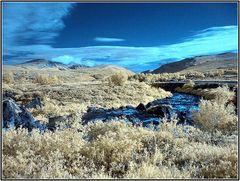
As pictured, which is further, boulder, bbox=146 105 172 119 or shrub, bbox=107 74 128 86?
shrub, bbox=107 74 128 86

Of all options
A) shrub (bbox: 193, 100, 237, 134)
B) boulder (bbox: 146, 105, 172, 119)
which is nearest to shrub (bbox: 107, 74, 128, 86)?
boulder (bbox: 146, 105, 172, 119)

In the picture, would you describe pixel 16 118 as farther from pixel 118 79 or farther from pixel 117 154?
pixel 118 79

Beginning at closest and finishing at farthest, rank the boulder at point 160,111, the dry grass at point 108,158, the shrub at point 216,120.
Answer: the dry grass at point 108,158, the shrub at point 216,120, the boulder at point 160,111

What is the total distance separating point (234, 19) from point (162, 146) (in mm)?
3277

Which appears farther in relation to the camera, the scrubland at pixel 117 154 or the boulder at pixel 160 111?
the boulder at pixel 160 111

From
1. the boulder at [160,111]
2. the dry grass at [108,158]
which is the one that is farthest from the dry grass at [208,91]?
the dry grass at [108,158]

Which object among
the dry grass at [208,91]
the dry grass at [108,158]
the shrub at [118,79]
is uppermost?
the shrub at [118,79]

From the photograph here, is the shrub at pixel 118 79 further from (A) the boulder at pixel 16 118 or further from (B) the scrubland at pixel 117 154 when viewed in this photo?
(B) the scrubland at pixel 117 154

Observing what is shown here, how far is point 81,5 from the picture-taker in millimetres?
8219

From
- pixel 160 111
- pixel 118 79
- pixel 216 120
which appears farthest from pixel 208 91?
pixel 216 120

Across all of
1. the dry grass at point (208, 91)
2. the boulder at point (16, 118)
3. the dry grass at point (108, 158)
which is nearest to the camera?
the dry grass at point (108, 158)

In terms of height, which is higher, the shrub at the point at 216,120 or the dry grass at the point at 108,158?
the shrub at the point at 216,120

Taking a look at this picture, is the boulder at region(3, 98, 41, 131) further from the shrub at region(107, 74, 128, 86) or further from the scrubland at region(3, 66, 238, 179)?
the shrub at region(107, 74, 128, 86)

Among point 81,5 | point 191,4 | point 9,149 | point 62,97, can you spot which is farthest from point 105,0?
point 62,97
